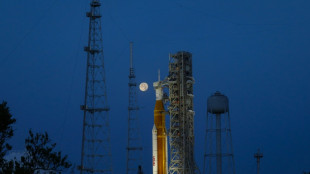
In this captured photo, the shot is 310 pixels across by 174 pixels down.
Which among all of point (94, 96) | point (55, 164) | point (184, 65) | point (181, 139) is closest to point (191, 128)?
point (181, 139)

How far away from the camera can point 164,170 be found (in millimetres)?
71250

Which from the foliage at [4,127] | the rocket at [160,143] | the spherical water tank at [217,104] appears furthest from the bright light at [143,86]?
the foliage at [4,127]

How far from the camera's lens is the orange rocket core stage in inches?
2808

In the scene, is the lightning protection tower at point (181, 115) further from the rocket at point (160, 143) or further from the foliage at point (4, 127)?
the foliage at point (4, 127)

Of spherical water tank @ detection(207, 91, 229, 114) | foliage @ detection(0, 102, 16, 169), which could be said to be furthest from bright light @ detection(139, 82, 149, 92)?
foliage @ detection(0, 102, 16, 169)

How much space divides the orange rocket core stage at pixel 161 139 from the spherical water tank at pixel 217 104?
1770cm

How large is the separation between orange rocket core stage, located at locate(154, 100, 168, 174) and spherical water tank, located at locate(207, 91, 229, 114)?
1770cm

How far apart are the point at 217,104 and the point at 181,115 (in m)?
17.5

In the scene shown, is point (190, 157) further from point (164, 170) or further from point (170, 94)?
point (170, 94)

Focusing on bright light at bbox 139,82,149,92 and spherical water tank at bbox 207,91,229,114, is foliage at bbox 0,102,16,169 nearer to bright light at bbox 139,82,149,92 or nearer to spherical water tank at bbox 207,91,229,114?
spherical water tank at bbox 207,91,229,114

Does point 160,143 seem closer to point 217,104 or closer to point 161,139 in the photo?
point 161,139

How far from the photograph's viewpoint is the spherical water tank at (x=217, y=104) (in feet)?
180

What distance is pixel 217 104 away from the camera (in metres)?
54.8

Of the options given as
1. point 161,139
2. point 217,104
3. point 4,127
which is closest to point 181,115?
point 161,139
